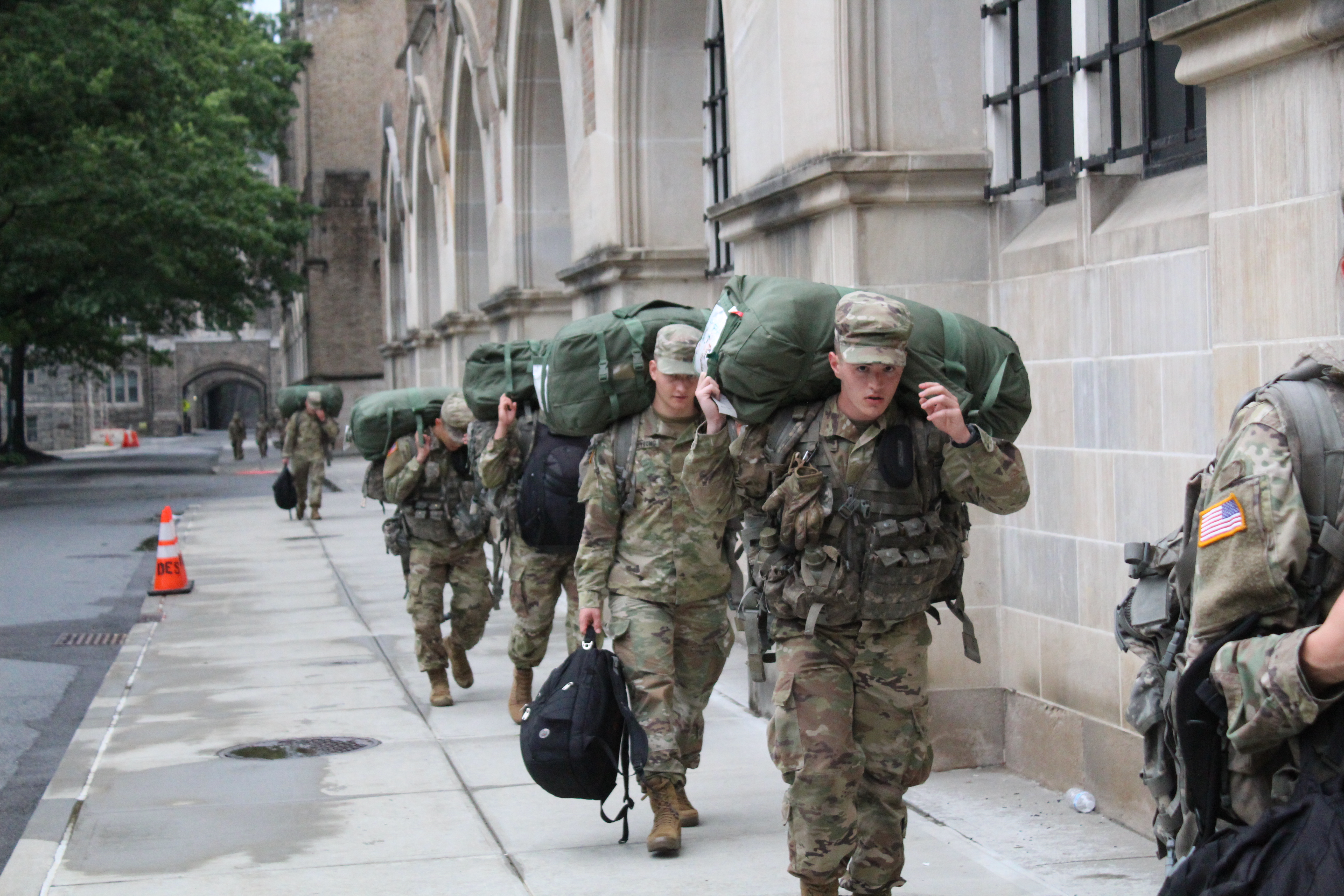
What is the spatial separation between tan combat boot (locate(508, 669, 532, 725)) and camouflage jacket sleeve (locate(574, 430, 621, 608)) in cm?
228

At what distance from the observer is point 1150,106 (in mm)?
6035

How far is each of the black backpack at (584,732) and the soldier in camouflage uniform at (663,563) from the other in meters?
0.16

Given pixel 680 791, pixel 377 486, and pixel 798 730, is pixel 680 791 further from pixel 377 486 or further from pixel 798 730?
pixel 377 486

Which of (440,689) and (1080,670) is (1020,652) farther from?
(440,689)

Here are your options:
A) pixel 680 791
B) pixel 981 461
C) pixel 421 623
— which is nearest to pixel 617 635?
pixel 680 791

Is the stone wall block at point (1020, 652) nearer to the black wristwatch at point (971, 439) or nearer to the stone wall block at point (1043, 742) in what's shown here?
the stone wall block at point (1043, 742)

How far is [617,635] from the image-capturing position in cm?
591

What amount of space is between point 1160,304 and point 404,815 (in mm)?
3559

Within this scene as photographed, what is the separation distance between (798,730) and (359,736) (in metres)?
4.07

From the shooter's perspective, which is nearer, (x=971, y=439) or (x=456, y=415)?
(x=971, y=439)

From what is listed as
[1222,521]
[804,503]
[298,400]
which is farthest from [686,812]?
[298,400]

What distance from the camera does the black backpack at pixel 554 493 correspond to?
7379mm

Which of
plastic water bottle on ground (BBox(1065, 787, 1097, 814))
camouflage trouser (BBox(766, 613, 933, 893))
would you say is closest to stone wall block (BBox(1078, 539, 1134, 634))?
plastic water bottle on ground (BBox(1065, 787, 1097, 814))

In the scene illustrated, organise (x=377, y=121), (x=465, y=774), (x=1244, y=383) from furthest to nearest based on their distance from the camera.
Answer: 1. (x=377, y=121)
2. (x=465, y=774)
3. (x=1244, y=383)
